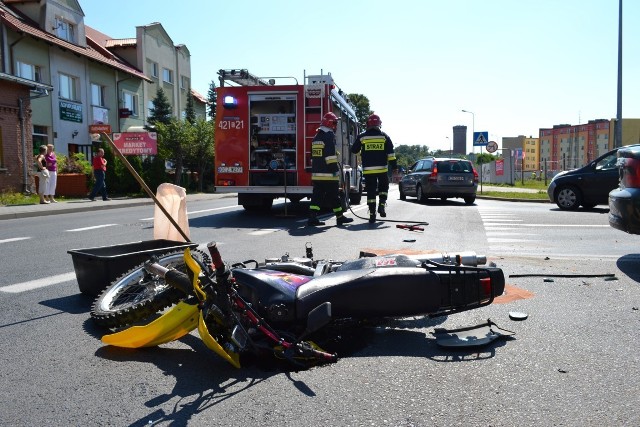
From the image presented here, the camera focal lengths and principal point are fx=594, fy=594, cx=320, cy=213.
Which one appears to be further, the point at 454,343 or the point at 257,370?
the point at 454,343

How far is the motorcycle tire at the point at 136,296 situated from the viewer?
3984 millimetres

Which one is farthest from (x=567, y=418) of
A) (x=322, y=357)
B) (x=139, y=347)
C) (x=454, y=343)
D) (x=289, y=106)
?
(x=289, y=106)

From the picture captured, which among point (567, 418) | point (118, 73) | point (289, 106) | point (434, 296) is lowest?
point (567, 418)

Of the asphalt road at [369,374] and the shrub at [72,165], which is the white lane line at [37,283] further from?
the shrub at [72,165]

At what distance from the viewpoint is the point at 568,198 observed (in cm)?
1569

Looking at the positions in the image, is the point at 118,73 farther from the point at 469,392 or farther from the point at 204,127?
the point at 469,392

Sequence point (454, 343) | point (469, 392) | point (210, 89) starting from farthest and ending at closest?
1. point (210, 89)
2. point (454, 343)
3. point (469, 392)

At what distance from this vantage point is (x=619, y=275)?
236 inches

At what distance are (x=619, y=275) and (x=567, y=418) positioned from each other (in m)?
3.81

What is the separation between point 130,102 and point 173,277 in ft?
114

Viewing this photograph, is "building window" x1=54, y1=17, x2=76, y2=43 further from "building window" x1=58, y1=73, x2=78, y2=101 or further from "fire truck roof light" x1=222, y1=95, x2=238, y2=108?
"fire truck roof light" x1=222, y1=95, x2=238, y2=108

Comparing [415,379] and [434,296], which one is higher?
[434,296]

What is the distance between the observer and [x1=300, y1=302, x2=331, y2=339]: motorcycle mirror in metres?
3.34

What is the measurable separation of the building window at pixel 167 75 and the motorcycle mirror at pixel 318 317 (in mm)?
42260
